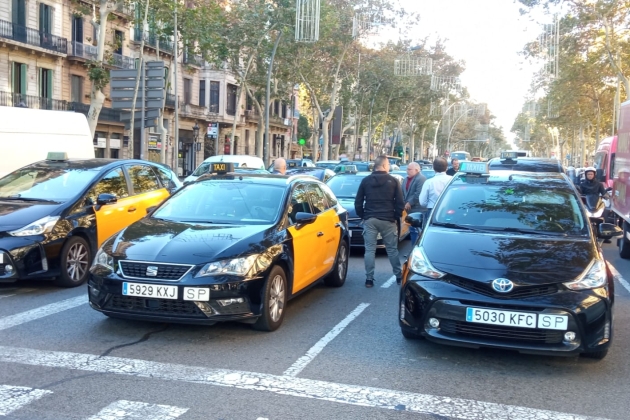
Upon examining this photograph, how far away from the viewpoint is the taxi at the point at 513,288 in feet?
17.1

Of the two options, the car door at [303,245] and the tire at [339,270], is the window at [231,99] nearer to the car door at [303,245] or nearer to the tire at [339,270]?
the tire at [339,270]

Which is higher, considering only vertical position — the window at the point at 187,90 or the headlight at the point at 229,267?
the window at the point at 187,90

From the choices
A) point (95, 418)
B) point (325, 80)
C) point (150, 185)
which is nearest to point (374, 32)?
point (325, 80)

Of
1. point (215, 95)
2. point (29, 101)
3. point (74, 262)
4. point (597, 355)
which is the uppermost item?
point (215, 95)

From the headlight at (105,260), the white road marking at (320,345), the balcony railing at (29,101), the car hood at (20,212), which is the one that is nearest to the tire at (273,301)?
the white road marking at (320,345)

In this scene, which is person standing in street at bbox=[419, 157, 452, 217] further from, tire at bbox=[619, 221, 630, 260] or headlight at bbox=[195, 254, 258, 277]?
headlight at bbox=[195, 254, 258, 277]

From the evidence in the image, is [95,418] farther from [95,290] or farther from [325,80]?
[325,80]

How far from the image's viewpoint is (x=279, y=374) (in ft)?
16.8

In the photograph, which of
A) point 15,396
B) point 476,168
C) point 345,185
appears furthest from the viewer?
point 345,185

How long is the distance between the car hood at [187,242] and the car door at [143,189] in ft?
9.62

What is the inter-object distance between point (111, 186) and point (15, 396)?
5109 millimetres

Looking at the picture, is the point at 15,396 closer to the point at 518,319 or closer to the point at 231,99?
the point at 518,319

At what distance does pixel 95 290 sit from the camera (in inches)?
240

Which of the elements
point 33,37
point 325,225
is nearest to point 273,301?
point 325,225
